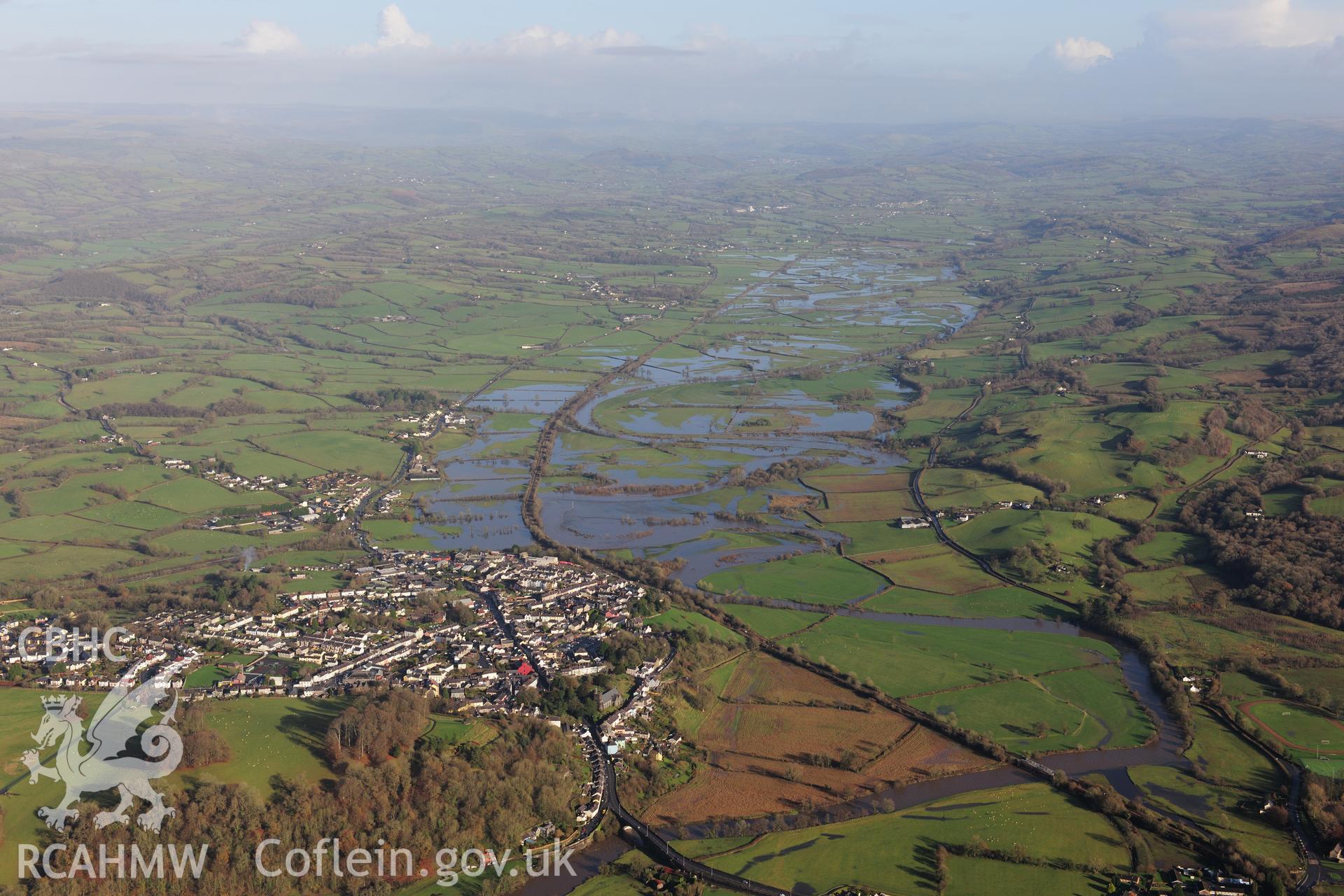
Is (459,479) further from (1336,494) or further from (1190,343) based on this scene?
(1190,343)

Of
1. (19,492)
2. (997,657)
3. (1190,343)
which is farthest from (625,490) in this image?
(1190,343)

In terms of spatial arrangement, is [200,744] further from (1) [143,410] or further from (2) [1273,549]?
(1) [143,410]

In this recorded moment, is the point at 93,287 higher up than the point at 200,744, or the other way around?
the point at 93,287

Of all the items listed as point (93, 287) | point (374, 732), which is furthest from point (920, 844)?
point (93, 287)

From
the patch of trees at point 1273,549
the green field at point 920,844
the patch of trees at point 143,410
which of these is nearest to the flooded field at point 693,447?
the patch of trees at point 1273,549

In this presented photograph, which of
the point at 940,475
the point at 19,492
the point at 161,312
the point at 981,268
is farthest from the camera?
the point at 981,268

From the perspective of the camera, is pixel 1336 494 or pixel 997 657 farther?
pixel 1336 494

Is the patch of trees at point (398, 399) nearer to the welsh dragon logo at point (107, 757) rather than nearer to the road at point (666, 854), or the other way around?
the welsh dragon logo at point (107, 757)

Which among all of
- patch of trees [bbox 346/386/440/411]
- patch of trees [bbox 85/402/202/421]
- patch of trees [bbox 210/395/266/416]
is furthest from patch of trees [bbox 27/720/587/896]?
patch of trees [bbox 85/402/202/421]
